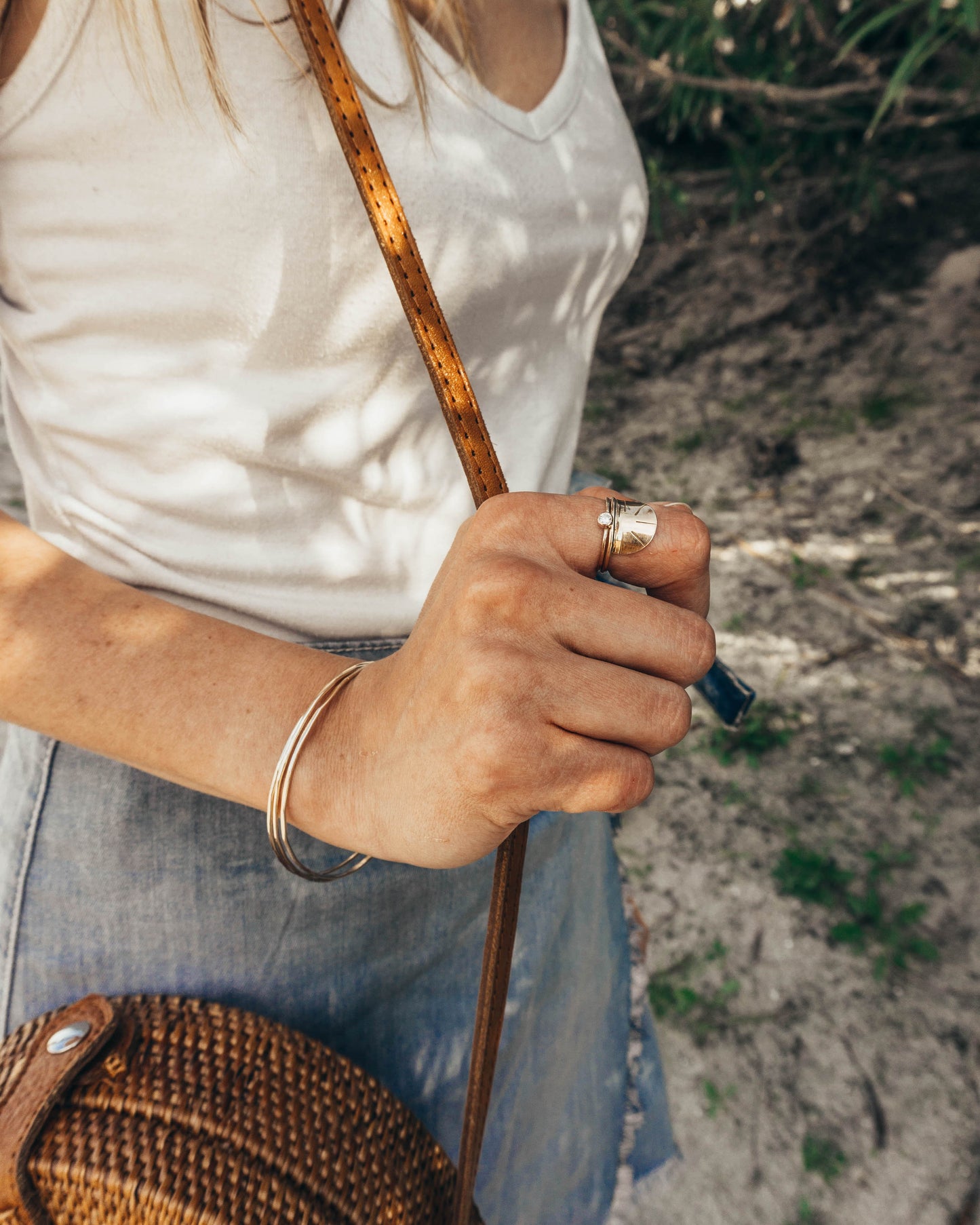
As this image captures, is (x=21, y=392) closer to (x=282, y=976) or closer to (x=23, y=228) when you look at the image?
(x=23, y=228)

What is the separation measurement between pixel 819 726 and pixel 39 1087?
8.60ft

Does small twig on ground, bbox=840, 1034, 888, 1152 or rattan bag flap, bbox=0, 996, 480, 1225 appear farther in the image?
small twig on ground, bbox=840, 1034, 888, 1152

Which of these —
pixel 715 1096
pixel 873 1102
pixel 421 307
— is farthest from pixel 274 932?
pixel 873 1102

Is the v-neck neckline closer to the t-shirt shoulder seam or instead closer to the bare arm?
the t-shirt shoulder seam

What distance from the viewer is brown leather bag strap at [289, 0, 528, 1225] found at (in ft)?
2.33

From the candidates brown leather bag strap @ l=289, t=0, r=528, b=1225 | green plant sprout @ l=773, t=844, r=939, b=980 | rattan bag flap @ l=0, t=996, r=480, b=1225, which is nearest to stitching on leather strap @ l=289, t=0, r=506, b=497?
brown leather bag strap @ l=289, t=0, r=528, b=1225

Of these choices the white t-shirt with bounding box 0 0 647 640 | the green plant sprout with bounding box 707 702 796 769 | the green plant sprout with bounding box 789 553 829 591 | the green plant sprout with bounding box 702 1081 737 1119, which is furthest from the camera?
the green plant sprout with bounding box 789 553 829 591

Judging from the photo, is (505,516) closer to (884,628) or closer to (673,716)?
(673,716)

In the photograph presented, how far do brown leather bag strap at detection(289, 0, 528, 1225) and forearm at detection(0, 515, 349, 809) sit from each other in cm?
25

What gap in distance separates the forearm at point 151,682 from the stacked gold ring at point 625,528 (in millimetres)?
308

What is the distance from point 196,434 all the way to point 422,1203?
92 centimetres

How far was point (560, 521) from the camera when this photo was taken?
0.64 metres

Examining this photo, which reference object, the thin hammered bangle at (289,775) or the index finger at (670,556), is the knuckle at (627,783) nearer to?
the index finger at (670,556)

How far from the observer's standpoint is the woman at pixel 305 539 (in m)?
0.64
